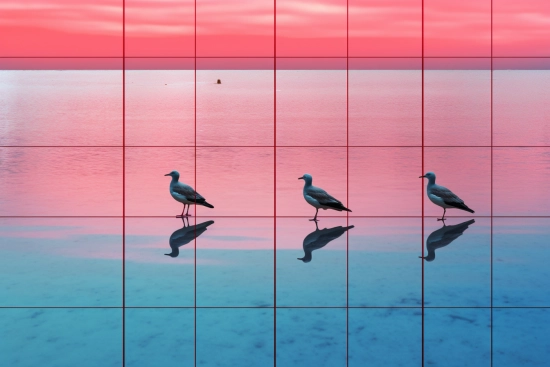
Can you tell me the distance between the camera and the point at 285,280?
17.6 feet

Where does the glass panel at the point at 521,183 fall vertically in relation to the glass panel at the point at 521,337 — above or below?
above

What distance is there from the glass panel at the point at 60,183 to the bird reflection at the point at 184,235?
158cm

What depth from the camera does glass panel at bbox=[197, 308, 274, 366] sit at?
3871 mm

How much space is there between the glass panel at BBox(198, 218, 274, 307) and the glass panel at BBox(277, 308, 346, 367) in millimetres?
355

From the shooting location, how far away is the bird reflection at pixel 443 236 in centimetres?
644

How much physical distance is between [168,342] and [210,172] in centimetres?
855

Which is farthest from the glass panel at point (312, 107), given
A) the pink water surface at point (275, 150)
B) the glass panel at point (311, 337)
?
the glass panel at point (311, 337)

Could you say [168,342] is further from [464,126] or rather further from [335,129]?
[464,126]

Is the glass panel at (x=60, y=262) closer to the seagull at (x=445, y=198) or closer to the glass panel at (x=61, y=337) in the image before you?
the glass panel at (x=61, y=337)

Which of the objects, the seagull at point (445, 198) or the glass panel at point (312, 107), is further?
the glass panel at point (312, 107)

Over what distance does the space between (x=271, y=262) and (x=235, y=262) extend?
322 mm

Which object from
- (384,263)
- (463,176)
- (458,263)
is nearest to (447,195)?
(458,263)

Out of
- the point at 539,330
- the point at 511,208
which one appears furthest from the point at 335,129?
the point at 539,330

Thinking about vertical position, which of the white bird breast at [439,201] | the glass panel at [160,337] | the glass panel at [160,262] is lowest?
the glass panel at [160,337]
